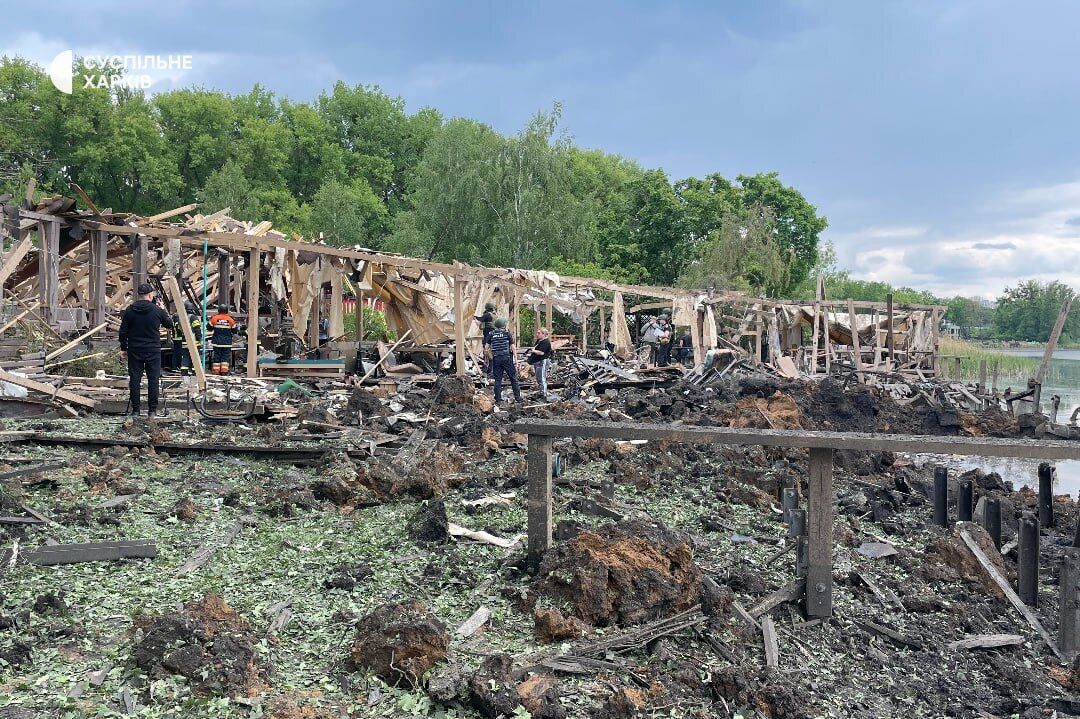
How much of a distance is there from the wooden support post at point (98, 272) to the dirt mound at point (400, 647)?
13981 mm

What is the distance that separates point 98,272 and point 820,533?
48.9 ft

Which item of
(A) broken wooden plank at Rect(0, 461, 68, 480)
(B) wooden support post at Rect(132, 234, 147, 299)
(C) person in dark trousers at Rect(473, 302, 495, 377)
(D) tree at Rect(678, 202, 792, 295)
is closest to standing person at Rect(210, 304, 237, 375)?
(B) wooden support post at Rect(132, 234, 147, 299)

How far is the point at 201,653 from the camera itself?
3936 millimetres

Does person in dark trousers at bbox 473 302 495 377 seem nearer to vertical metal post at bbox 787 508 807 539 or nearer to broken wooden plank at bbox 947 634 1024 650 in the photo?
vertical metal post at bbox 787 508 807 539

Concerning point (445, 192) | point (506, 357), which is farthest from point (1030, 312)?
point (506, 357)

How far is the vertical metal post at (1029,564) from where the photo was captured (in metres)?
6.47

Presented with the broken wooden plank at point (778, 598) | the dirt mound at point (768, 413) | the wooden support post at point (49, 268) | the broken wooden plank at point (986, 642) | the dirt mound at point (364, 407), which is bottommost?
the broken wooden plank at point (986, 642)

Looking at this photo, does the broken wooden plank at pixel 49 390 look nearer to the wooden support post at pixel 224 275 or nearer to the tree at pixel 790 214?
the wooden support post at pixel 224 275

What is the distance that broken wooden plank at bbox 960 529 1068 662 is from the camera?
565 centimetres

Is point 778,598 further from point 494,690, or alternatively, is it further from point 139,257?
point 139,257

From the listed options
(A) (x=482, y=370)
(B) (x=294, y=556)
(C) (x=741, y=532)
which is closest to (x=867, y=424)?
(A) (x=482, y=370)

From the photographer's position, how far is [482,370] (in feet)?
61.8

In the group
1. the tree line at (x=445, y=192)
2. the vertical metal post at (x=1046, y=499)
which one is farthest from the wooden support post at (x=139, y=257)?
the tree line at (x=445, y=192)

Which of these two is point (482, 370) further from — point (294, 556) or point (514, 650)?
point (514, 650)
